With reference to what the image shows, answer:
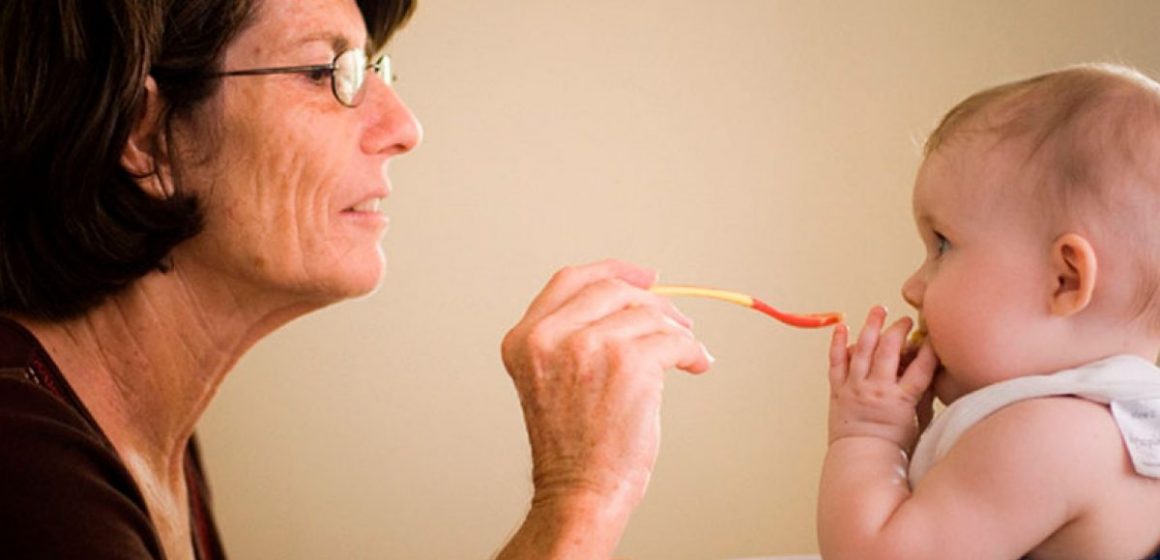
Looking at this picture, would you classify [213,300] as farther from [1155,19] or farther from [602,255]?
[1155,19]

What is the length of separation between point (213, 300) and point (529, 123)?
207 cm

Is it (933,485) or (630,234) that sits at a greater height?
(933,485)

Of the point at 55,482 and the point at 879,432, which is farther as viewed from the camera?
the point at 879,432

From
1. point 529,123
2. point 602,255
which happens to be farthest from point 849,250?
point 529,123

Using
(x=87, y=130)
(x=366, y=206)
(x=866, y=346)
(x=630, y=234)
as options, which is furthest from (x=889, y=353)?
(x=630, y=234)

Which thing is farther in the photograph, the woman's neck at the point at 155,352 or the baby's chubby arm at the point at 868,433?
the woman's neck at the point at 155,352

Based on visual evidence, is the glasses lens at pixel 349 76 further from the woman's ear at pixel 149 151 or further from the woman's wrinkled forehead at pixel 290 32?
the woman's ear at pixel 149 151

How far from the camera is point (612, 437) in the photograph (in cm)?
111

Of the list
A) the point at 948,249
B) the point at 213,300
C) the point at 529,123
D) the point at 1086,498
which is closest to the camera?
the point at 1086,498

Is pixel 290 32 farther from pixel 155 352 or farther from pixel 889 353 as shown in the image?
pixel 889 353

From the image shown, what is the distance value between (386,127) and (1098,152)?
74 cm

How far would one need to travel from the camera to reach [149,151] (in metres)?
1.29

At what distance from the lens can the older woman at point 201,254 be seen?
1.11 metres

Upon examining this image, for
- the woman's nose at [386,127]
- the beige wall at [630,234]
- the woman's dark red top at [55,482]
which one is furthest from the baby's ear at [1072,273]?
the beige wall at [630,234]
